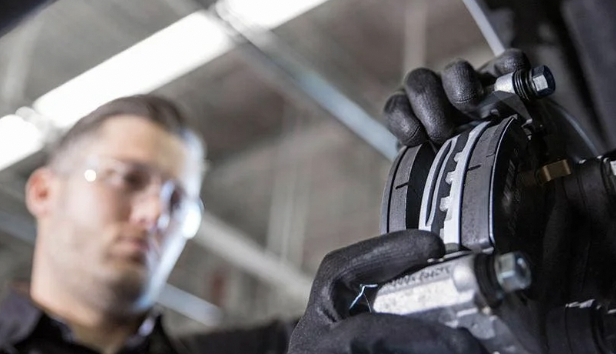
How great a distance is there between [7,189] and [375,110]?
1.44 meters

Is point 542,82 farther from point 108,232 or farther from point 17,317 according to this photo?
point 17,317

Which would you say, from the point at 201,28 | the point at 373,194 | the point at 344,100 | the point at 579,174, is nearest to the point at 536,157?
the point at 579,174

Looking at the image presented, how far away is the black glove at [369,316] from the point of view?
0.43m

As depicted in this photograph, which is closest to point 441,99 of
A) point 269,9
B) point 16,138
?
point 269,9

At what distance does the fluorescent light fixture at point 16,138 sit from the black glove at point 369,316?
187 cm

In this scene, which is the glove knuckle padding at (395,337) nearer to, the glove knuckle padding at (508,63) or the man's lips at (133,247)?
the glove knuckle padding at (508,63)

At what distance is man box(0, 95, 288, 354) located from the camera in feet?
3.43

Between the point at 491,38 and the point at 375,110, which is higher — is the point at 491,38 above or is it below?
above

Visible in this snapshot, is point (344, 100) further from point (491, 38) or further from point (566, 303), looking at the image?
point (566, 303)

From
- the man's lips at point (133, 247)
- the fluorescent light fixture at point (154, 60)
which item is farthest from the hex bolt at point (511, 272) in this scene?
the fluorescent light fixture at point (154, 60)

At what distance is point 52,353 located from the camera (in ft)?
3.40

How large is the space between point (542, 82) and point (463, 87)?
6 centimetres

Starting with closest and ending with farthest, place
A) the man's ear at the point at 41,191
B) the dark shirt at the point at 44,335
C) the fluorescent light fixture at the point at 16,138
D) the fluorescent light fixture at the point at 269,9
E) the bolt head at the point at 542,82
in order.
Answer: the bolt head at the point at 542,82 → the dark shirt at the point at 44,335 → the man's ear at the point at 41,191 → the fluorescent light fixture at the point at 269,9 → the fluorescent light fixture at the point at 16,138

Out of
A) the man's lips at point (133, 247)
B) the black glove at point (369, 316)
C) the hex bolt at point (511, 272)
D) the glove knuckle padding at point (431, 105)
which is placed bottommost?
the man's lips at point (133, 247)
